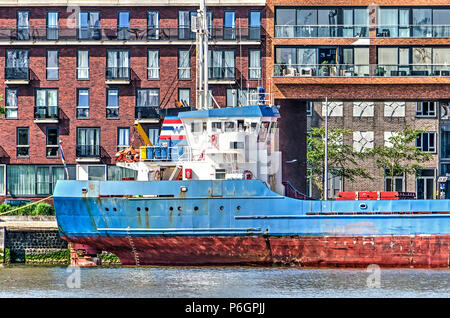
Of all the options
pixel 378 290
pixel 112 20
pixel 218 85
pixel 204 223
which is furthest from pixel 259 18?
pixel 378 290

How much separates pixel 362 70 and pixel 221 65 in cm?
967

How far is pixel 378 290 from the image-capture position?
44750mm

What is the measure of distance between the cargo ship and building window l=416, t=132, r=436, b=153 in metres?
42.4

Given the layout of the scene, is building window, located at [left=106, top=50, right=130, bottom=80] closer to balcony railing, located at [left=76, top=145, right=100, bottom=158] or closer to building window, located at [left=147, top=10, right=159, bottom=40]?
building window, located at [left=147, top=10, right=159, bottom=40]

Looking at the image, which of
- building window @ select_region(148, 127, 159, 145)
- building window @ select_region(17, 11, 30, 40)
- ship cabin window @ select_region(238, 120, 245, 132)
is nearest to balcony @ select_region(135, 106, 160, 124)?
building window @ select_region(148, 127, 159, 145)

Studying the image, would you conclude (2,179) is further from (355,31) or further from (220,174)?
(355,31)

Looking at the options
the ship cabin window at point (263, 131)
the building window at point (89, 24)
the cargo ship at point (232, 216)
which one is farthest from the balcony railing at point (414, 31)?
the building window at point (89, 24)

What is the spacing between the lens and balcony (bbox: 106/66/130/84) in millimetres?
70938

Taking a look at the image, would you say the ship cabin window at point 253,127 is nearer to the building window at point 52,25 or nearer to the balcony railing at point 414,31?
the balcony railing at point 414,31

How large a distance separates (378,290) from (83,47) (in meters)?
33.4

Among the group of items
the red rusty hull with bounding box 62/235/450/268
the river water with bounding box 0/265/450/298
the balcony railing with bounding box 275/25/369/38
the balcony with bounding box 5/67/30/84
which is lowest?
the river water with bounding box 0/265/450/298

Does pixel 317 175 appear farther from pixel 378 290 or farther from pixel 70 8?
pixel 378 290

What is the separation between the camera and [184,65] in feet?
234

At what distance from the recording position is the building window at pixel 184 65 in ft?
233
